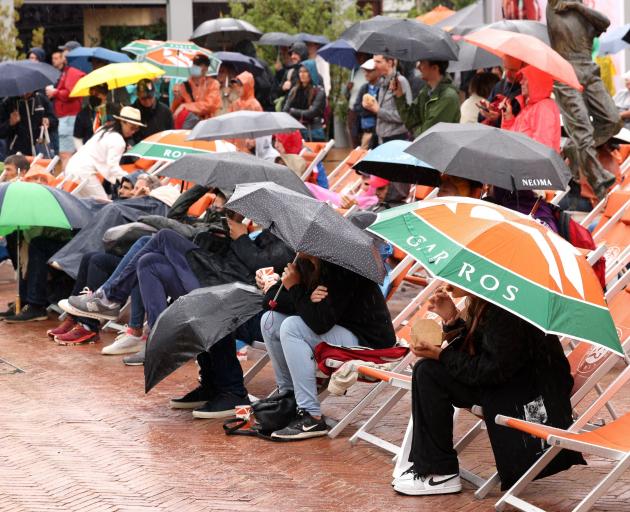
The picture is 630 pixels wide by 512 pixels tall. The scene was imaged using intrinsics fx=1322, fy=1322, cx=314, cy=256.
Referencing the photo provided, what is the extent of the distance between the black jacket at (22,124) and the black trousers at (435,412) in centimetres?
1145

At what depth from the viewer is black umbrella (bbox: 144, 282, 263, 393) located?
24.9 ft

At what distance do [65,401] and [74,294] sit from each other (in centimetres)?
221

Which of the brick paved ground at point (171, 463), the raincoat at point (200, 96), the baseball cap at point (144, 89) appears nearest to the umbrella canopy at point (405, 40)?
the baseball cap at point (144, 89)

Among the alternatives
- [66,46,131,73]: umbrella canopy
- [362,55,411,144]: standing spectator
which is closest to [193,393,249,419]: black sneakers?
[362,55,411,144]: standing spectator

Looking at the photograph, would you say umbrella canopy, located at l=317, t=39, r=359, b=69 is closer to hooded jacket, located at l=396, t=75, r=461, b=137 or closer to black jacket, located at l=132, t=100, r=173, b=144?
black jacket, located at l=132, t=100, r=173, b=144

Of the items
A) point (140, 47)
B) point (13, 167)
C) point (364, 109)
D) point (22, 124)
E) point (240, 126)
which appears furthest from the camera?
point (22, 124)

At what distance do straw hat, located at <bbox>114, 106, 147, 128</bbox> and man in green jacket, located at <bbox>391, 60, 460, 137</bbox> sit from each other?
2476mm

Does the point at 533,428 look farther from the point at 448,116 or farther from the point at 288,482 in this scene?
the point at 448,116

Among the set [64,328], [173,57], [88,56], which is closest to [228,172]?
[64,328]

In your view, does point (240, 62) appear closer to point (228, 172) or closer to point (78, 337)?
point (78, 337)

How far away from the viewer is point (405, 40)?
11766 millimetres

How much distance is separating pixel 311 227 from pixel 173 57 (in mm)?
9575

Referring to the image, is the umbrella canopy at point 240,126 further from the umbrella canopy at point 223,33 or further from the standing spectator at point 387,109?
the umbrella canopy at point 223,33

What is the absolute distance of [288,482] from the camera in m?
6.68
